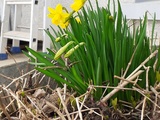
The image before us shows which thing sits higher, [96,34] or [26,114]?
[96,34]

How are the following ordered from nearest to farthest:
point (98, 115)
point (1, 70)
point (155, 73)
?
point (98, 115), point (155, 73), point (1, 70)

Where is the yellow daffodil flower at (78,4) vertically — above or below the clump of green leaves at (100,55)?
above

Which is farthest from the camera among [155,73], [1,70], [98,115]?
[1,70]

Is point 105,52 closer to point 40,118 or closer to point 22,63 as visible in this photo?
point 40,118

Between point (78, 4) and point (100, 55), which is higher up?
point (78, 4)

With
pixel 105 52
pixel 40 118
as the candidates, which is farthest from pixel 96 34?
pixel 40 118

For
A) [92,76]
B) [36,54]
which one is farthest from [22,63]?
[92,76]

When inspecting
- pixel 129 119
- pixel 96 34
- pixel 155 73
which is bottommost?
pixel 129 119

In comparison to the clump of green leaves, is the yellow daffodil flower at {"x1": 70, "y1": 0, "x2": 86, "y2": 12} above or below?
above

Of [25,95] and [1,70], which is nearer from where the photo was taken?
[25,95]
